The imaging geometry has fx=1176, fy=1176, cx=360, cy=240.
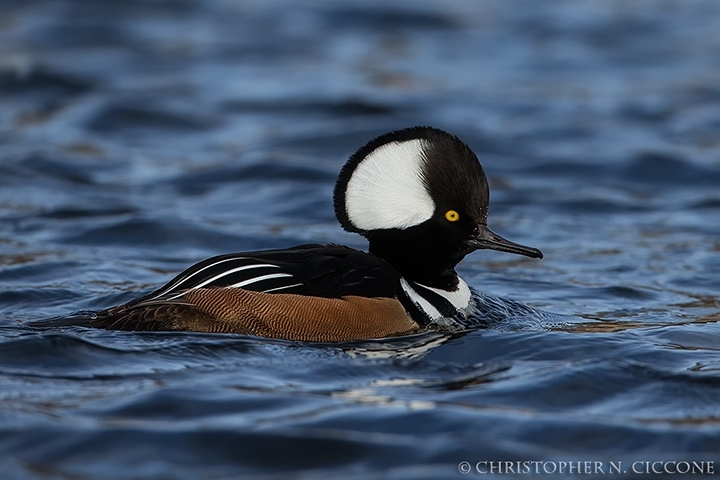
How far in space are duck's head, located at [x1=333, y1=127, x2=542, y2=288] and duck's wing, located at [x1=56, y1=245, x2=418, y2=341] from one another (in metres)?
0.37

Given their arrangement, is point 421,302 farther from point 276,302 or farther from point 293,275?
point 276,302

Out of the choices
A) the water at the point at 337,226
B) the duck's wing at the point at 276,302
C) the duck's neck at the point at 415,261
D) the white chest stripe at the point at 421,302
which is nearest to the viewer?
the water at the point at 337,226

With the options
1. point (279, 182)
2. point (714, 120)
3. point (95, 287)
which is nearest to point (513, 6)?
point (714, 120)

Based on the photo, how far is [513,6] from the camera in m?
20.3

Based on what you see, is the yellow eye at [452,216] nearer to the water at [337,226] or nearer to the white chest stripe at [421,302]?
the white chest stripe at [421,302]

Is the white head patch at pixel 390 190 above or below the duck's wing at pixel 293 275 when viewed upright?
above

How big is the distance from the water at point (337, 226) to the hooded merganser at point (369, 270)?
0.13 metres

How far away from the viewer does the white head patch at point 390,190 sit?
639cm

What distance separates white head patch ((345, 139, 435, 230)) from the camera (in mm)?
6391

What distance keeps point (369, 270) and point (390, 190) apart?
479 mm

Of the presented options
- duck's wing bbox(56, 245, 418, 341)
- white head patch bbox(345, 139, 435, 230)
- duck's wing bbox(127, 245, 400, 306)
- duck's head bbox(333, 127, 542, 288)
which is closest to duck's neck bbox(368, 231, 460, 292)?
duck's head bbox(333, 127, 542, 288)

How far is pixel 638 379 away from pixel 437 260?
139 cm

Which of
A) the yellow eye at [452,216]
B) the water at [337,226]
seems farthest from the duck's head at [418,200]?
the water at [337,226]

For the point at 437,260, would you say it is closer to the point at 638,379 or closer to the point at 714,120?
the point at 638,379
